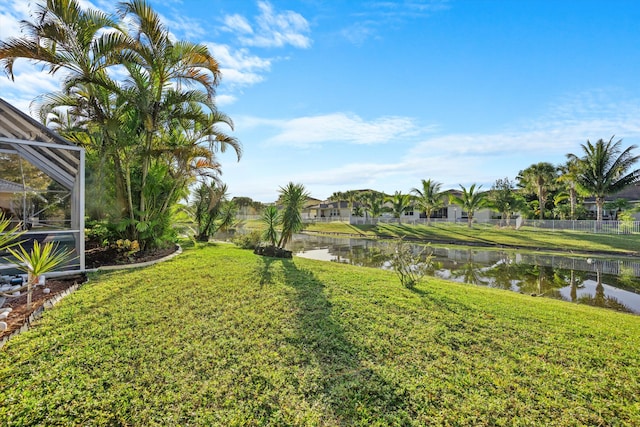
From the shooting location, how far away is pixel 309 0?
750cm

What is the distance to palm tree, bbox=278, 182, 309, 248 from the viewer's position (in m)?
11.2

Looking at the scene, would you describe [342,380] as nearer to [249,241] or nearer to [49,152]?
[49,152]

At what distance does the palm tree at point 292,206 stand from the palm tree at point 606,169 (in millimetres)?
24738

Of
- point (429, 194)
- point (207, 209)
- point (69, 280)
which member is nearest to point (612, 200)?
point (429, 194)

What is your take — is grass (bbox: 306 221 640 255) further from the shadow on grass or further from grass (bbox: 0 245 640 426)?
the shadow on grass

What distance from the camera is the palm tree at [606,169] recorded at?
74.9ft

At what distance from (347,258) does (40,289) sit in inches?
452

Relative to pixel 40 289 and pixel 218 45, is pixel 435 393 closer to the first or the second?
pixel 40 289

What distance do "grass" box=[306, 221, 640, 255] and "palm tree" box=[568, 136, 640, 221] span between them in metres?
4.95

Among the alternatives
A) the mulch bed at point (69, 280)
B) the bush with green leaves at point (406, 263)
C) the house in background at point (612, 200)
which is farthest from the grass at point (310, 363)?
the house in background at point (612, 200)

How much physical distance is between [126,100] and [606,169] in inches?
1268

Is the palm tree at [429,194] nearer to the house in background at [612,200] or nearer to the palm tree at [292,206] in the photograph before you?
the house in background at [612,200]

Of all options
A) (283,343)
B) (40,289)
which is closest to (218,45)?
(40,289)

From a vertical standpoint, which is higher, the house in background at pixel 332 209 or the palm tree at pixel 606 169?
the palm tree at pixel 606 169
